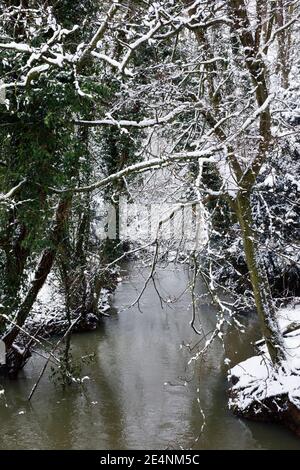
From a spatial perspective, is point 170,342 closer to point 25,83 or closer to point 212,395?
point 212,395

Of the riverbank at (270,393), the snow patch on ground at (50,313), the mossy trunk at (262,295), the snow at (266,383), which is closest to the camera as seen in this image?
the riverbank at (270,393)

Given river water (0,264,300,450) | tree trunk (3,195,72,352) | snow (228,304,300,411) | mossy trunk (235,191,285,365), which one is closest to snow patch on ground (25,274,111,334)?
river water (0,264,300,450)

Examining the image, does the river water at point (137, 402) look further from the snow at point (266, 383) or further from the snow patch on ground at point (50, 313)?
the snow patch on ground at point (50, 313)

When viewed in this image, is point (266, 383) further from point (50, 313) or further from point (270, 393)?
point (50, 313)

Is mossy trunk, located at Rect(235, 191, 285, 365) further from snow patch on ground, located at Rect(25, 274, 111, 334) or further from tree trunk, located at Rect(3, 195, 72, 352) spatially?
snow patch on ground, located at Rect(25, 274, 111, 334)

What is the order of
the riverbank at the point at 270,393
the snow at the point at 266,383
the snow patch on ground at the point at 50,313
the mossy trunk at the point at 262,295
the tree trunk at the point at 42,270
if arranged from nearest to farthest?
the riverbank at the point at 270,393 → the snow at the point at 266,383 → the mossy trunk at the point at 262,295 → the tree trunk at the point at 42,270 → the snow patch on ground at the point at 50,313

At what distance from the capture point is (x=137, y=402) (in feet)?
26.0

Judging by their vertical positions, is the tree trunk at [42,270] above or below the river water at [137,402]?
above

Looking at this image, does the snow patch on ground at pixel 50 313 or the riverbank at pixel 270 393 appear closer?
the riverbank at pixel 270 393

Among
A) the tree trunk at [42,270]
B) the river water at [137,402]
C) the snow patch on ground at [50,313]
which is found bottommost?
the river water at [137,402]

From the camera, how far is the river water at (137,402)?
675cm

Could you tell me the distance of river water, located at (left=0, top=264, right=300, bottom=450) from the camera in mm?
6750

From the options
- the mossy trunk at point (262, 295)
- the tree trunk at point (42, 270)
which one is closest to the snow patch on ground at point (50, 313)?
the tree trunk at point (42, 270)
